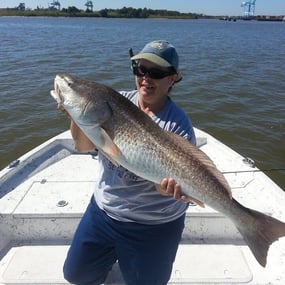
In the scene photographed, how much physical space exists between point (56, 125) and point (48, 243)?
7.33m

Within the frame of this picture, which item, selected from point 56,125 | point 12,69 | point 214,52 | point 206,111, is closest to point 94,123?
point 56,125

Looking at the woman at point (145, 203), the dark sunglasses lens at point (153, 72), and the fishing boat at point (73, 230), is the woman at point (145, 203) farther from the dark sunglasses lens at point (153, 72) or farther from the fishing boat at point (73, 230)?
the fishing boat at point (73, 230)

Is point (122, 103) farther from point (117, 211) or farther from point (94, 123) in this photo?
point (117, 211)

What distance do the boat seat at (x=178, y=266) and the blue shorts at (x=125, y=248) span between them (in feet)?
1.90

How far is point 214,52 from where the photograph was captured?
25328mm

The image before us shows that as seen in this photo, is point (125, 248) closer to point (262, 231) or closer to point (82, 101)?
point (262, 231)

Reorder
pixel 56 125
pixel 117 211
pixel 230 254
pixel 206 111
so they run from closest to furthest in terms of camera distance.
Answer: pixel 117 211
pixel 230 254
pixel 56 125
pixel 206 111

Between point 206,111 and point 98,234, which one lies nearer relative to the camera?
point 98,234

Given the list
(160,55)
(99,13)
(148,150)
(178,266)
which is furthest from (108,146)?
(99,13)

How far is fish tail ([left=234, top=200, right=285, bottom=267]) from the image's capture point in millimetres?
2596

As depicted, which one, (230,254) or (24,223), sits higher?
(24,223)

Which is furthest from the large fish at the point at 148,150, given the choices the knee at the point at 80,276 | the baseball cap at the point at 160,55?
the knee at the point at 80,276

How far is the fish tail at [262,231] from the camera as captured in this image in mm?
2596

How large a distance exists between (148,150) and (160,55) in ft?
2.45
